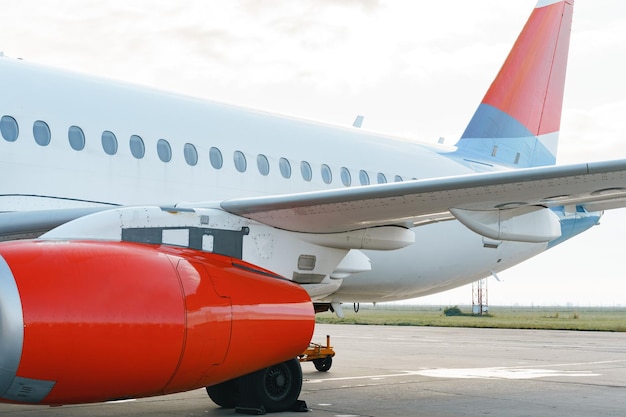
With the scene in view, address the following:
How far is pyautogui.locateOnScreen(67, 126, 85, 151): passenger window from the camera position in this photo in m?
8.30

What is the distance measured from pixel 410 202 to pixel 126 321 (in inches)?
120

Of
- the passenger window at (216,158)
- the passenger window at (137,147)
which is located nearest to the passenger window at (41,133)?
the passenger window at (137,147)

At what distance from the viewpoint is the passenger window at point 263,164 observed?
33.1 feet

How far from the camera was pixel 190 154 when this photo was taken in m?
9.33

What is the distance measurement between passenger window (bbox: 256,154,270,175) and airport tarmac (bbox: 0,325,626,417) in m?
2.62

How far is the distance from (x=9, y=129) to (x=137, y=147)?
1.37 meters

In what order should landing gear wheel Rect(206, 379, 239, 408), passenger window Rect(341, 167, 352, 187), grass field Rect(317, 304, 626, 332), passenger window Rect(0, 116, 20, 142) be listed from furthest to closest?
grass field Rect(317, 304, 626, 332) < passenger window Rect(341, 167, 352, 187) < landing gear wheel Rect(206, 379, 239, 408) < passenger window Rect(0, 116, 20, 142)

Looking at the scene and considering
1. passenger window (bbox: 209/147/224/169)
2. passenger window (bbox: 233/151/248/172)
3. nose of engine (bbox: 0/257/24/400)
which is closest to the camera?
nose of engine (bbox: 0/257/24/400)

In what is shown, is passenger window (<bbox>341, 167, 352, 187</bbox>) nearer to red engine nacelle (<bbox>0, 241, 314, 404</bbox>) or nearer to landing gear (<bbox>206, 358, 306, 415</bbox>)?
landing gear (<bbox>206, 358, 306, 415</bbox>)

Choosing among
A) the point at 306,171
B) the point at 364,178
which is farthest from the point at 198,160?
the point at 364,178

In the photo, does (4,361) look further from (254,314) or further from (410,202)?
(410,202)

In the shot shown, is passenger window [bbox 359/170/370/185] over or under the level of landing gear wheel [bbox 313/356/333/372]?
over

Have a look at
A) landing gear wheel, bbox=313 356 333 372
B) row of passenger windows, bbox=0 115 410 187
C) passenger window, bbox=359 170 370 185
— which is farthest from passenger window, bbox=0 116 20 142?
landing gear wheel, bbox=313 356 333 372

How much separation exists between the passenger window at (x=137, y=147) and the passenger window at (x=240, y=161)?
1260mm
